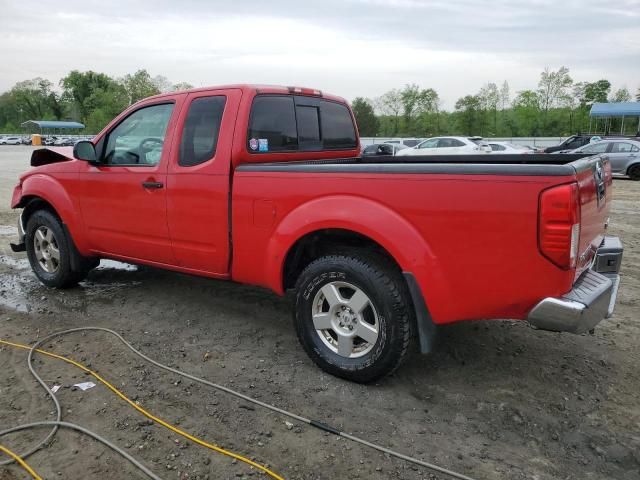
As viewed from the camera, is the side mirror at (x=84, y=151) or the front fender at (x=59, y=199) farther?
the front fender at (x=59, y=199)

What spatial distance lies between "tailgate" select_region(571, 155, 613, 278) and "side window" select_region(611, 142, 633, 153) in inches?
642

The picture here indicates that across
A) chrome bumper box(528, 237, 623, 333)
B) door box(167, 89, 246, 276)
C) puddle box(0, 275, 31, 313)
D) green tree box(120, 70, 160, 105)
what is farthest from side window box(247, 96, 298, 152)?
green tree box(120, 70, 160, 105)

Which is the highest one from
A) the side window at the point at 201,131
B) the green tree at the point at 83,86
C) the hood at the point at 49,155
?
the green tree at the point at 83,86

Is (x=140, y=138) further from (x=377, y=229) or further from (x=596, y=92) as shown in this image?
(x=596, y=92)

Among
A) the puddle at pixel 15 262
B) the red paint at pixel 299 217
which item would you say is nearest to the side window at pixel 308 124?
the red paint at pixel 299 217

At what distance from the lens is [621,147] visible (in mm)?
17578

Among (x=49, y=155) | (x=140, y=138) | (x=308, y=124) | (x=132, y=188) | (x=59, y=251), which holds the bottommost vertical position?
(x=59, y=251)

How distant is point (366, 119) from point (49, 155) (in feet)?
204

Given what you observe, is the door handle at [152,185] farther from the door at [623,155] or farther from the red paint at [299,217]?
the door at [623,155]

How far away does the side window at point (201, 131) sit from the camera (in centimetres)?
395

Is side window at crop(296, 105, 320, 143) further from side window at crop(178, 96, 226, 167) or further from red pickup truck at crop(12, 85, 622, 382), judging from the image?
side window at crop(178, 96, 226, 167)

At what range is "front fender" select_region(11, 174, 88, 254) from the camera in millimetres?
4926

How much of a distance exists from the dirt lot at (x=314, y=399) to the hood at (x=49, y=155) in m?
1.47

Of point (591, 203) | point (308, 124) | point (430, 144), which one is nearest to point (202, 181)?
point (308, 124)
